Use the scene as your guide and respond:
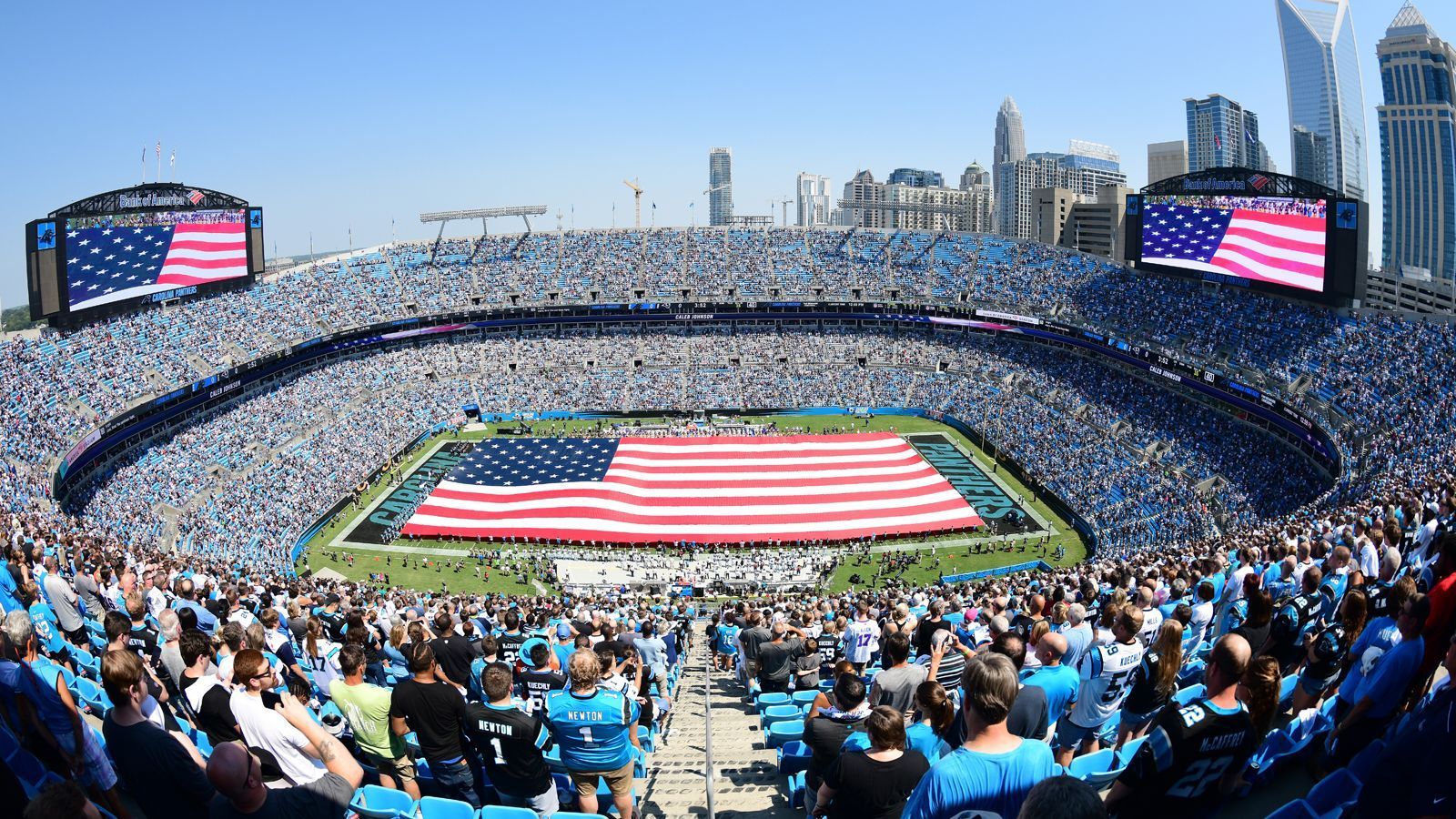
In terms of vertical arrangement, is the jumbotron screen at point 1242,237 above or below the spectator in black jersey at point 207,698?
above

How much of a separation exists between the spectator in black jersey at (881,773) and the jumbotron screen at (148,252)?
51.9 metres

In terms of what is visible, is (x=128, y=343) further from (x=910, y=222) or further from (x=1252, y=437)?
(x=910, y=222)

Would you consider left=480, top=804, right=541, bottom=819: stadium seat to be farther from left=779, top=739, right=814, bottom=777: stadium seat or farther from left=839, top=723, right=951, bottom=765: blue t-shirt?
left=779, top=739, right=814, bottom=777: stadium seat

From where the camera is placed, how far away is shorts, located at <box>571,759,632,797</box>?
723cm

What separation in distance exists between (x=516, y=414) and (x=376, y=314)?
1343 cm

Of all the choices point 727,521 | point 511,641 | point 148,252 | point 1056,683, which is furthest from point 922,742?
point 148,252

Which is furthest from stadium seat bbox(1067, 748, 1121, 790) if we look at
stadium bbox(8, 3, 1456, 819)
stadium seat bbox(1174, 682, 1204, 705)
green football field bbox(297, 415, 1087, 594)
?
green football field bbox(297, 415, 1087, 594)

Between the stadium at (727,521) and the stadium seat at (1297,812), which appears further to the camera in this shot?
the stadium at (727,521)

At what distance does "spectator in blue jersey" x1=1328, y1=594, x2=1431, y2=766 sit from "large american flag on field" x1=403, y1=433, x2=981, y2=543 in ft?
111

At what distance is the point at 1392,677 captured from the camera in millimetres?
5980

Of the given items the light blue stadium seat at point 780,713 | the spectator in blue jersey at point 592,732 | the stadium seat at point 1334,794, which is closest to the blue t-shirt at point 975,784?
the stadium seat at point 1334,794

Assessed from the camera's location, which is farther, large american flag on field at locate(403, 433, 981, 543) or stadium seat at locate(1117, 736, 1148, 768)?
large american flag on field at locate(403, 433, 981, 543)

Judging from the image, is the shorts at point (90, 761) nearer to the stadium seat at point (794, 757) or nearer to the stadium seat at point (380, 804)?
the stadium seat at point (380, 804)

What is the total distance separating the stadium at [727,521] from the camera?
6.16 metres
